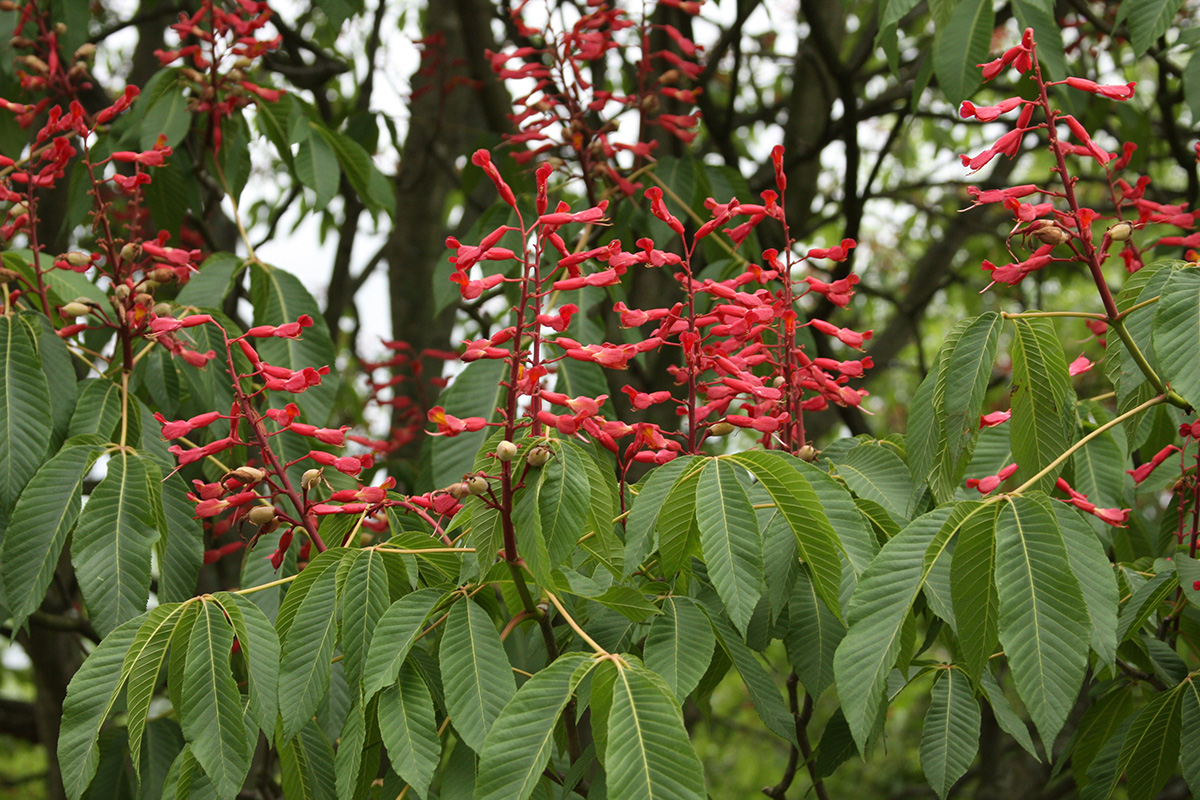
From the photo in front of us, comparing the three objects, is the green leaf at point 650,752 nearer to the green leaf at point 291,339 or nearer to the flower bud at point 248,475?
the flower bud at point 248,475

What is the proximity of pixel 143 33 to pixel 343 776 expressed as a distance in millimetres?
3990

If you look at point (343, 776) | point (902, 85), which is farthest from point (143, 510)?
point (902, 85)

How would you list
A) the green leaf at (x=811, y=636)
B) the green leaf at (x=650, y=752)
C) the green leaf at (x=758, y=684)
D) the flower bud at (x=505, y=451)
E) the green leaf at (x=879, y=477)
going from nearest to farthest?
1. the green leaf at (x=650, y=752)
2. the flower bud at (x=505, y=451)
3. the green leaf at (x=758, y=684)
4. the green leaf at (x=811, y=636)
5. the green leaf at (x=879, y=477)

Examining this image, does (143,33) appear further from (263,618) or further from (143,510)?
(263,618)

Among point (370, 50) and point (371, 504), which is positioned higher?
point (370, 50)

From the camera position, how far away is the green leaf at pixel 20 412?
2.00 metres

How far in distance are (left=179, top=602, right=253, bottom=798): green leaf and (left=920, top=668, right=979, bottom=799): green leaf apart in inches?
41.2

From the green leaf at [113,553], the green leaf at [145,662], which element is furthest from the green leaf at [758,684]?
the green leaf at [113,553]

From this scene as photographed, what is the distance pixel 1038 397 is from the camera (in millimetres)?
1669

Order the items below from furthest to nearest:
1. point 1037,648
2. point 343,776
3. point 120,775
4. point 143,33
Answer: point 143,33
point 120,775
point 343,776
point 1037,648

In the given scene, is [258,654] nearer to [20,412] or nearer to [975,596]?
[20,412]

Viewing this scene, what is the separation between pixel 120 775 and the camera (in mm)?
2494

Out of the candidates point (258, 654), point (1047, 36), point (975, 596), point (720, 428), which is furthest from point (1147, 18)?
point (258, 654)

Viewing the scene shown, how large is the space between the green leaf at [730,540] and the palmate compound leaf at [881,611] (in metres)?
0.14
